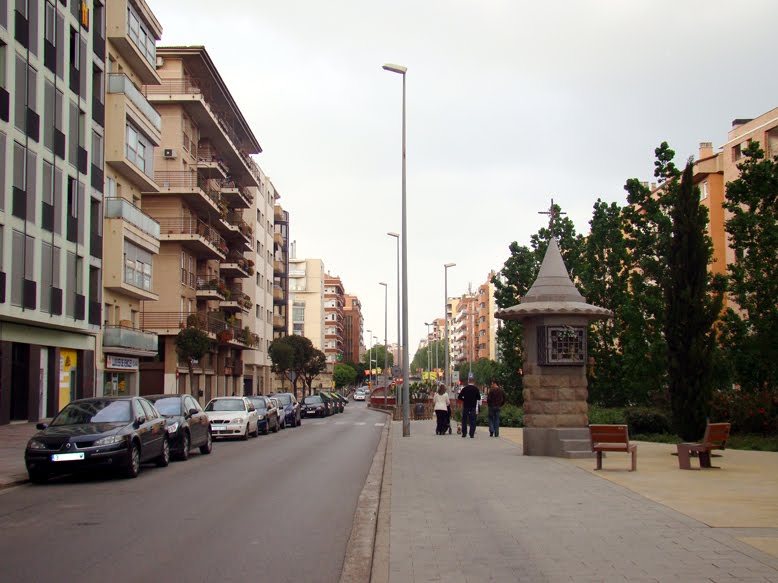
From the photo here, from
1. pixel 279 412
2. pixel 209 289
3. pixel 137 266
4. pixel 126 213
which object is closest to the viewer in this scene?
pixel 279 412

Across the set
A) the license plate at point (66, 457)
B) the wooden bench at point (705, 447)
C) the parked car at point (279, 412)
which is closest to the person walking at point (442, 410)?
the parked car at point (279, 412)

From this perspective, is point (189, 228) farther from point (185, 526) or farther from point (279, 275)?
point (185, 526)

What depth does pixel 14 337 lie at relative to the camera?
102 feet

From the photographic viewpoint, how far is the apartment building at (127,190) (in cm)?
4025

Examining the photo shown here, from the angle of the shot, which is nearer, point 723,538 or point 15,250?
point 723,538

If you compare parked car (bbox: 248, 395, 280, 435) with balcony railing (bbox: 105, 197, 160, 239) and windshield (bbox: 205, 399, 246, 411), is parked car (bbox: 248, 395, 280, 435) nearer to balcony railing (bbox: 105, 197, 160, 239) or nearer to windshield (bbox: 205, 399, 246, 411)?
windshield (bbox: 205, 399, 246, 411)

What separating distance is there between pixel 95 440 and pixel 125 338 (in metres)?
26.8

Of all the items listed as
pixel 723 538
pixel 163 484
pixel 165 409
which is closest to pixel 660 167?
pixel 165 409

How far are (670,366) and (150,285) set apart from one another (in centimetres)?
3214

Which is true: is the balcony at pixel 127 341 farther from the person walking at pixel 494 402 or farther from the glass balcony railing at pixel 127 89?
the person walking at pixel 494 402

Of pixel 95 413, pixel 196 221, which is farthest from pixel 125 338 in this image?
pixel 95 413

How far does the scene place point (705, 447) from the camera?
1520 cm

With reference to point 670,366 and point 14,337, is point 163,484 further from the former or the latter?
point 14,337

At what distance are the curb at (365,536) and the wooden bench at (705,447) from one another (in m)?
5.41
